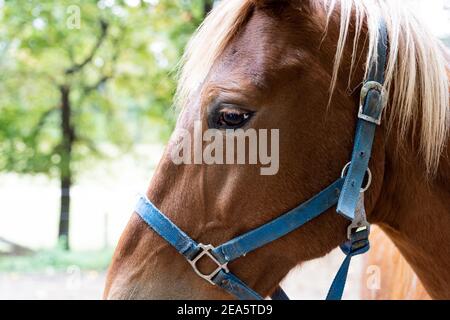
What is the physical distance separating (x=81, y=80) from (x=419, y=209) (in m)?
6.47

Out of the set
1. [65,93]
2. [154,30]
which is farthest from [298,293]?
[65,93]

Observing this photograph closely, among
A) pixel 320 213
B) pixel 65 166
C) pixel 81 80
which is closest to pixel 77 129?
pixel 65 166

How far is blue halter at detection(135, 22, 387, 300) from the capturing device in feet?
4.49

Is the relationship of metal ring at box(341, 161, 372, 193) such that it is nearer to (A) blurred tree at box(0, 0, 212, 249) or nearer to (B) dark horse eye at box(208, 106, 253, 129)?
(B) dark horse eye at box(208, 106, 253, 129)

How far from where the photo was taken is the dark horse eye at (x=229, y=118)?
137 cm

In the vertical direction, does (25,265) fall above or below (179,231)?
below

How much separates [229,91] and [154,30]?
558cm

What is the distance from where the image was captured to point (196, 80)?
4.91 feet

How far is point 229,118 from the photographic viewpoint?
1.39 m

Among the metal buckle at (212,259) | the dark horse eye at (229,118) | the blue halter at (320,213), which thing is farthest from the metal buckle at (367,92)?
the metal buckle at (212,259)

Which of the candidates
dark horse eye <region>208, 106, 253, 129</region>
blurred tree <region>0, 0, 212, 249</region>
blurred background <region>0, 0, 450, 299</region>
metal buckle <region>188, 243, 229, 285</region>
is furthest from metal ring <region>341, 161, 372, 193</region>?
blurred tree <region>0, 0, 212, 249</region>

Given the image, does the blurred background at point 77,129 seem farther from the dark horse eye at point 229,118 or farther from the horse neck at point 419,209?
the dark horse eye at point 229,118

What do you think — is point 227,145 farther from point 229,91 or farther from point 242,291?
point 242,291

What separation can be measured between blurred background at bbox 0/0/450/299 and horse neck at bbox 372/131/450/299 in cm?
428
